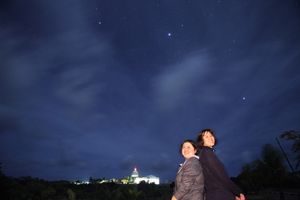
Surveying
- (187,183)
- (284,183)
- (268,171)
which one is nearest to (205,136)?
(187,183)

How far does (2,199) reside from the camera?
1984 centimetres

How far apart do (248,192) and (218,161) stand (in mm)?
48553

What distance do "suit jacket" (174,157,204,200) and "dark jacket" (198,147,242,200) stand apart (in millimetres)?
92

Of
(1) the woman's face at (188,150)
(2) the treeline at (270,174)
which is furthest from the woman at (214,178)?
(2) the treeline at (270,174)

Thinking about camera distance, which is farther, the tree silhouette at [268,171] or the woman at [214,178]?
the tree silhouette at [268,171]

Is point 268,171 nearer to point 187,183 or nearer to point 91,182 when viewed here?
point 91,182

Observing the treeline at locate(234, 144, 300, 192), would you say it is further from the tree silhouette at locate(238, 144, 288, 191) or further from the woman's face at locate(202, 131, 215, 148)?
the woman's face at locate(202, 131, 215, 148)

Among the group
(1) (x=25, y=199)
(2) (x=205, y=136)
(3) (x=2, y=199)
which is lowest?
(2) (x=205, y=136)

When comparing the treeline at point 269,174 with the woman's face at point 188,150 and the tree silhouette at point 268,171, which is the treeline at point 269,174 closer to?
the tree silhouette at point 268,171

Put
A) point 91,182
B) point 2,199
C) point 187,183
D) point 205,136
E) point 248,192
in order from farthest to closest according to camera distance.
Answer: point 91,182, point 248,192, point 2,199, point 205,136, point 187,183

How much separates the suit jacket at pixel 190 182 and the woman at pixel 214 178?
0.09 m

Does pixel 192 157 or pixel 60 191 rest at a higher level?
pixel 60 191

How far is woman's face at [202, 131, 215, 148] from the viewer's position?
4.44 metres

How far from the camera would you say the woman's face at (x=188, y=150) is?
4.36 meters
